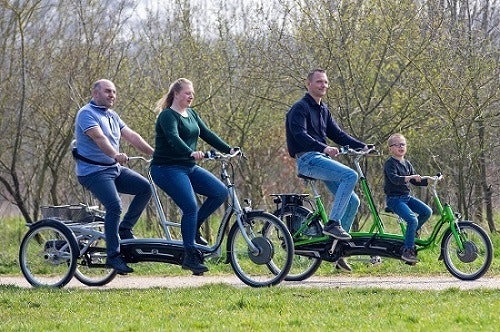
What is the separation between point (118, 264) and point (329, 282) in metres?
2.04

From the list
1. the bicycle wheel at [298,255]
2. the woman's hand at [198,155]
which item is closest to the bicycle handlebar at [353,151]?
the bicycle wheel at [298,255]

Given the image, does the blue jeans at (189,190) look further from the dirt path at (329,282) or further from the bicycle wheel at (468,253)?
the bicycle wheel at (468,253)

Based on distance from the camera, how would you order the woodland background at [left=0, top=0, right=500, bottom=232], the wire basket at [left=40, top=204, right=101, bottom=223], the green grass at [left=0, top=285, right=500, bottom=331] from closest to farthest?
the green grass at [left=0, top=285, right=500, bottom=331] → the wire basket at [left=40, top=204, right=101, bottom=223] → the woodland background at [left=0, top=0, right=500, bottom=232]

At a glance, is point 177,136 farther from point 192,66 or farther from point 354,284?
point 192,66

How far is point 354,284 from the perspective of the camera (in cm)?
985

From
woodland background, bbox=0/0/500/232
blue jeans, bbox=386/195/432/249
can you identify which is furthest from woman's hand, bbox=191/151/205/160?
woodland background, bbox=0/0/500/232

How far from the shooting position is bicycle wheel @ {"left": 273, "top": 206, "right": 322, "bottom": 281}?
10.4 metres

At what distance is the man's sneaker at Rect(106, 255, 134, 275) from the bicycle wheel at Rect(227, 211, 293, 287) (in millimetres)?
977

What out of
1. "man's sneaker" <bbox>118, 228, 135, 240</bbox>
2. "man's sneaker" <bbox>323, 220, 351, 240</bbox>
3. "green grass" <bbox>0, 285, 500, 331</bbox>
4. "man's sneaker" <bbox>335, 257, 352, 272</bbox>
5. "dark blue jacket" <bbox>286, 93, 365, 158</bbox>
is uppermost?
"dark blue jacket" <bbox>286, 93, 365, 158</bbox>

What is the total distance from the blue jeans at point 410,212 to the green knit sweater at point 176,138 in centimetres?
188

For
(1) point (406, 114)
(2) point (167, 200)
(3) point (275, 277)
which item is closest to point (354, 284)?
(3) point (275, 277)

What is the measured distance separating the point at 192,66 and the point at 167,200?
7.96 ft

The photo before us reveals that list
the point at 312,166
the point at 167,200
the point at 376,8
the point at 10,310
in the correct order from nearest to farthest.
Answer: the point at 10,310 < the point at 312,166 < the point at 376,8 < the point at 167,200

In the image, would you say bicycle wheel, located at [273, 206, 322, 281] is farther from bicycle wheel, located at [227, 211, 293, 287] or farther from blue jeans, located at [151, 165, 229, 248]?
blue jeans, located at [151, 165, 229, 248]
